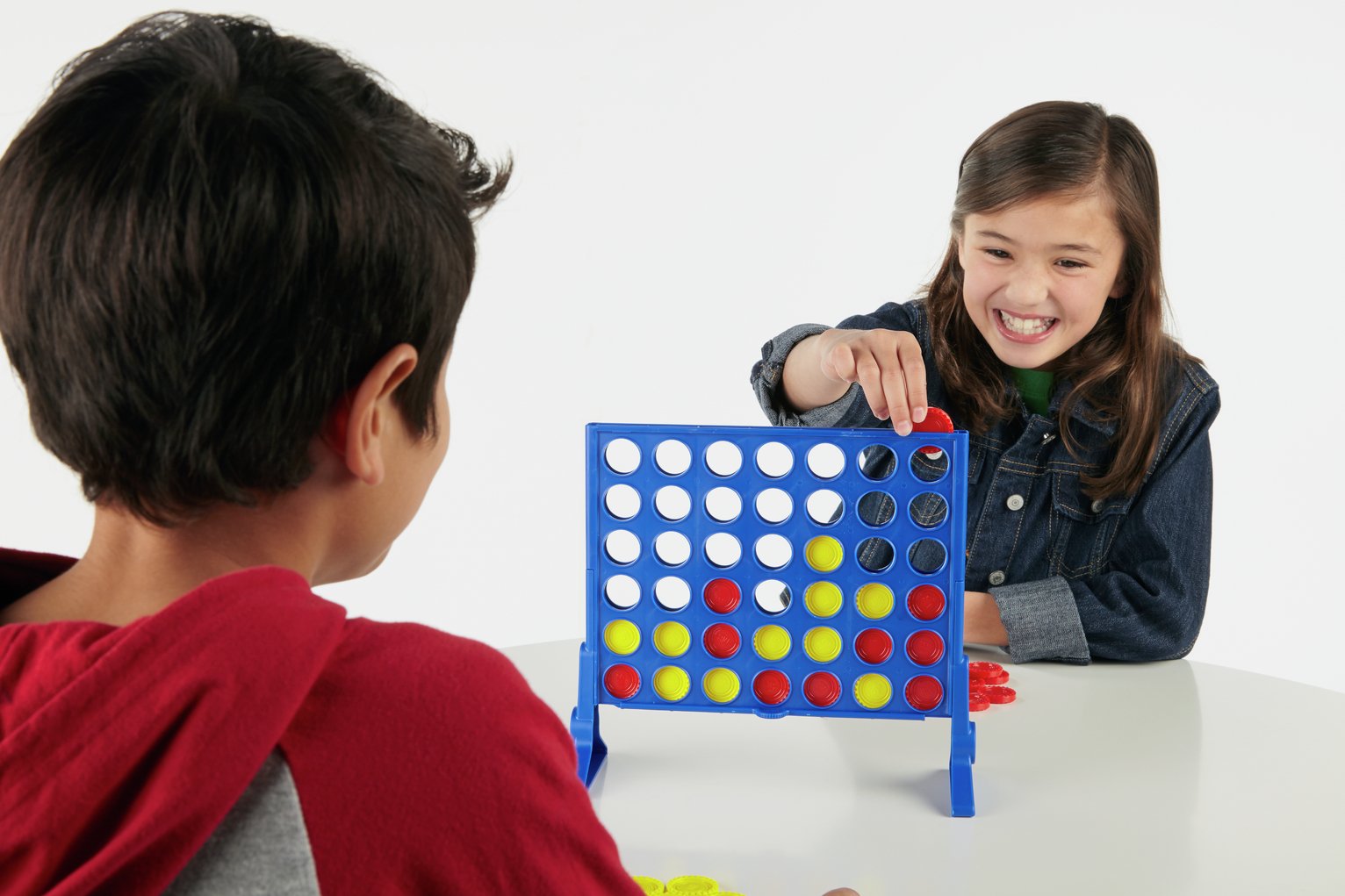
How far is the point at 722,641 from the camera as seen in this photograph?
3.31 feet

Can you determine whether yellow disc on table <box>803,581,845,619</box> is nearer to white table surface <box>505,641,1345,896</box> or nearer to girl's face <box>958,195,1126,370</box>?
white table surface <box>505,641,1345,896</box>

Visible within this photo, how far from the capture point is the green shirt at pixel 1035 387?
1.50 m

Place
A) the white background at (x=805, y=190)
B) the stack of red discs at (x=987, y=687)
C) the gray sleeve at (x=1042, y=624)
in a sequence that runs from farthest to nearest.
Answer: the white background at (x=805, y=190) → the gray sleeve at (x=1042, y=624) → the stack of red discs at (x=987, y=687)

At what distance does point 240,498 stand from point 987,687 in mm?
778

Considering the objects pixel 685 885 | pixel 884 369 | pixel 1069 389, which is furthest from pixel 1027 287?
pixel 685 885

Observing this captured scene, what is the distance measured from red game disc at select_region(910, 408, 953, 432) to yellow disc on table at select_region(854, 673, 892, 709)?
191 millimetres

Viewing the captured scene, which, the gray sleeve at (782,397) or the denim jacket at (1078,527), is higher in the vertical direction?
the gray sleeve at (782,397)

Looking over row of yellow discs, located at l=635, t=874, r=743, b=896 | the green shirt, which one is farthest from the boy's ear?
the green shirt

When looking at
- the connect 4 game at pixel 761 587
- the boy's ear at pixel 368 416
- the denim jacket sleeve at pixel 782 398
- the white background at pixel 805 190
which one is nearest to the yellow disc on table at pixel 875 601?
the connect 4 game at pixel 761 587

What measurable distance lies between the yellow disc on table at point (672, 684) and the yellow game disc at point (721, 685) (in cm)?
1

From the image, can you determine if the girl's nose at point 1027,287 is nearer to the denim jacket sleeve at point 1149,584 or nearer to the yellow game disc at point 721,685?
the denim jacket sleeve at point 1149,584

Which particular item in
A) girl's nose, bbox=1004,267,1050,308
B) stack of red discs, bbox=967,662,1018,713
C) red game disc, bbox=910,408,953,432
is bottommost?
stack of red discs, bbox=967,662,1018,713

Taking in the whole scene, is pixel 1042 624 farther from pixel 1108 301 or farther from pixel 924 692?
pixel 1108 301

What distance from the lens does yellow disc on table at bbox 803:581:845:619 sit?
99 centimetres
